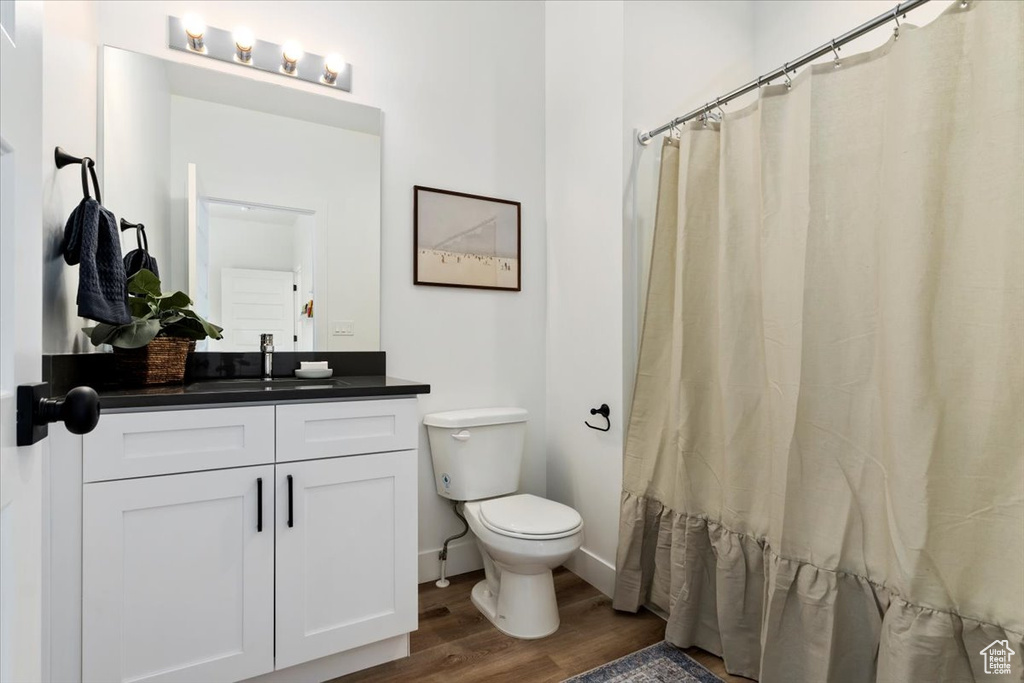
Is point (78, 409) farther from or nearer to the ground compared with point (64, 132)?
nearer to the ground

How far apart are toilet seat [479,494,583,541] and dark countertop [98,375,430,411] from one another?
0.59m

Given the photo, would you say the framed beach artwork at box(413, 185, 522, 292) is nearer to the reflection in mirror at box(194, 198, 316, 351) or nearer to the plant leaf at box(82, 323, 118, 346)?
the reflection in mirror at box(194, 198, 316, 351)

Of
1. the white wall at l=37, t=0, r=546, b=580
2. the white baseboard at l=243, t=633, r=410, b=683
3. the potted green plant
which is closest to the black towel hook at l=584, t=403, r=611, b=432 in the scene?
the white wall at l=37, t=0, r=546, b=580

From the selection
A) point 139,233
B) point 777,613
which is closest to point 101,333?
point 139,233

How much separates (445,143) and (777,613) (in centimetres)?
215

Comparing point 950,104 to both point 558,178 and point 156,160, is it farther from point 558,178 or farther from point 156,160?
point 156,160

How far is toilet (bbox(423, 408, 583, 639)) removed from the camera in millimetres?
1822

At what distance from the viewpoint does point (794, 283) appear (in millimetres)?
1542

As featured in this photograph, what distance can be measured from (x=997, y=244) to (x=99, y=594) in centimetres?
224

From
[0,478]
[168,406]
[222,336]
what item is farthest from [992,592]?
[222,336]

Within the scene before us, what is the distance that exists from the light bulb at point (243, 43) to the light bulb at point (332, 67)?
0.87ft

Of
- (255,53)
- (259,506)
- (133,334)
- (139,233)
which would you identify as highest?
(255,53)

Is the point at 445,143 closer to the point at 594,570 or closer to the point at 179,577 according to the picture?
the point at 179,577

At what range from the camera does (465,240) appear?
2373mm
